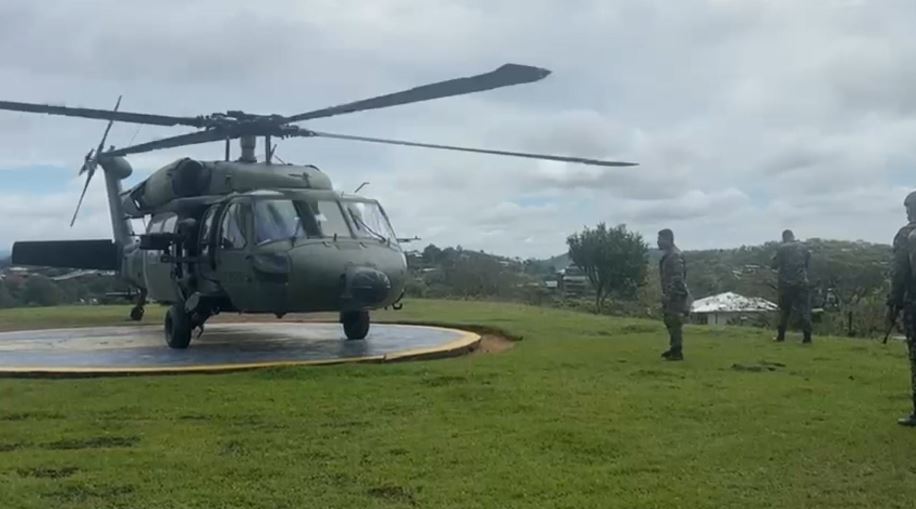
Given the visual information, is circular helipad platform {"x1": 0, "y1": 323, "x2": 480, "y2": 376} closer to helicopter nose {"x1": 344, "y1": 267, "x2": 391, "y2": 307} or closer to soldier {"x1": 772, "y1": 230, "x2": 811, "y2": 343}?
helicopter nose {"x1": 344, "y1": 267, "x2": 391, "y2": 307}

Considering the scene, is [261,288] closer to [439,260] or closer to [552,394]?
[552,394]

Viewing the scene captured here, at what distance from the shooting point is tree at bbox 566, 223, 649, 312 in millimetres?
40188

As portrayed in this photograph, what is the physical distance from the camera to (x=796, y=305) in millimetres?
13148

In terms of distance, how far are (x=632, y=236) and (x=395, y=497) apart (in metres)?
36.7

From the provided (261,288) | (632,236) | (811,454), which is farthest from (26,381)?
(632,236)

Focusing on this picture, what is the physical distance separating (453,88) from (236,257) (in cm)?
355

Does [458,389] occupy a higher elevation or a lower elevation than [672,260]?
lower

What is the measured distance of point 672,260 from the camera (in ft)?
35.6

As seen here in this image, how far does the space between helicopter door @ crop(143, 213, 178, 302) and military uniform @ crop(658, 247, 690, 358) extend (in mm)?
6467

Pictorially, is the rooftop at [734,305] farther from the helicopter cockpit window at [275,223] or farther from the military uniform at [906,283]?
the military uniform at [906,283]

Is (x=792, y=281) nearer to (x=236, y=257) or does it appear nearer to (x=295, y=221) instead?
(x=295, y=221)

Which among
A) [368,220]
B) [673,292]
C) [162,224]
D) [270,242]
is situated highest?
[368,220]

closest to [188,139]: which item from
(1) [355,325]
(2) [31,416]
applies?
(1) [355,325]

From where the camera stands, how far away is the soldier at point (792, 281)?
13.1 metres
